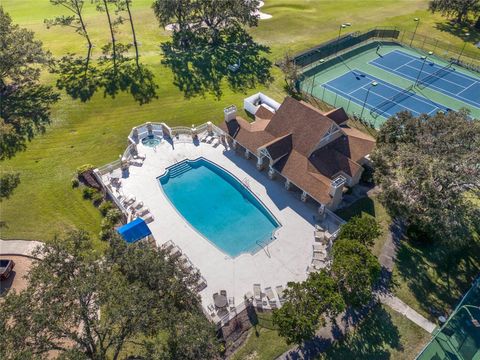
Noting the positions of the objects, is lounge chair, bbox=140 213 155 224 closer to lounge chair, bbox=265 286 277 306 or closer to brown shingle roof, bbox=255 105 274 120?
lounge chair, bbox=265 286 277 306

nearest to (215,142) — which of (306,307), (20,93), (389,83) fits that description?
(306,307)

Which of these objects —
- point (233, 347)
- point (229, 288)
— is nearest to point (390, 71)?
point (229, 288)

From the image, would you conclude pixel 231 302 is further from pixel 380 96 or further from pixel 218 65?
pixel 218 65

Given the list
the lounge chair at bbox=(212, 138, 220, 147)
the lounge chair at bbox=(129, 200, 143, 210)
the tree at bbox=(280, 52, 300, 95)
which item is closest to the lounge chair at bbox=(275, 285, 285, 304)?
the lounge chair at bbox=(129, 200, 143, 210)

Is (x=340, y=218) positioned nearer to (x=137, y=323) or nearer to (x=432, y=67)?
(x=137, y=323)

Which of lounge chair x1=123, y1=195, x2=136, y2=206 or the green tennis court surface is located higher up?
the green tennis court surface

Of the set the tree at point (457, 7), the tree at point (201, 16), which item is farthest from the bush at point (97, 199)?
the tree at point (457, 7)
